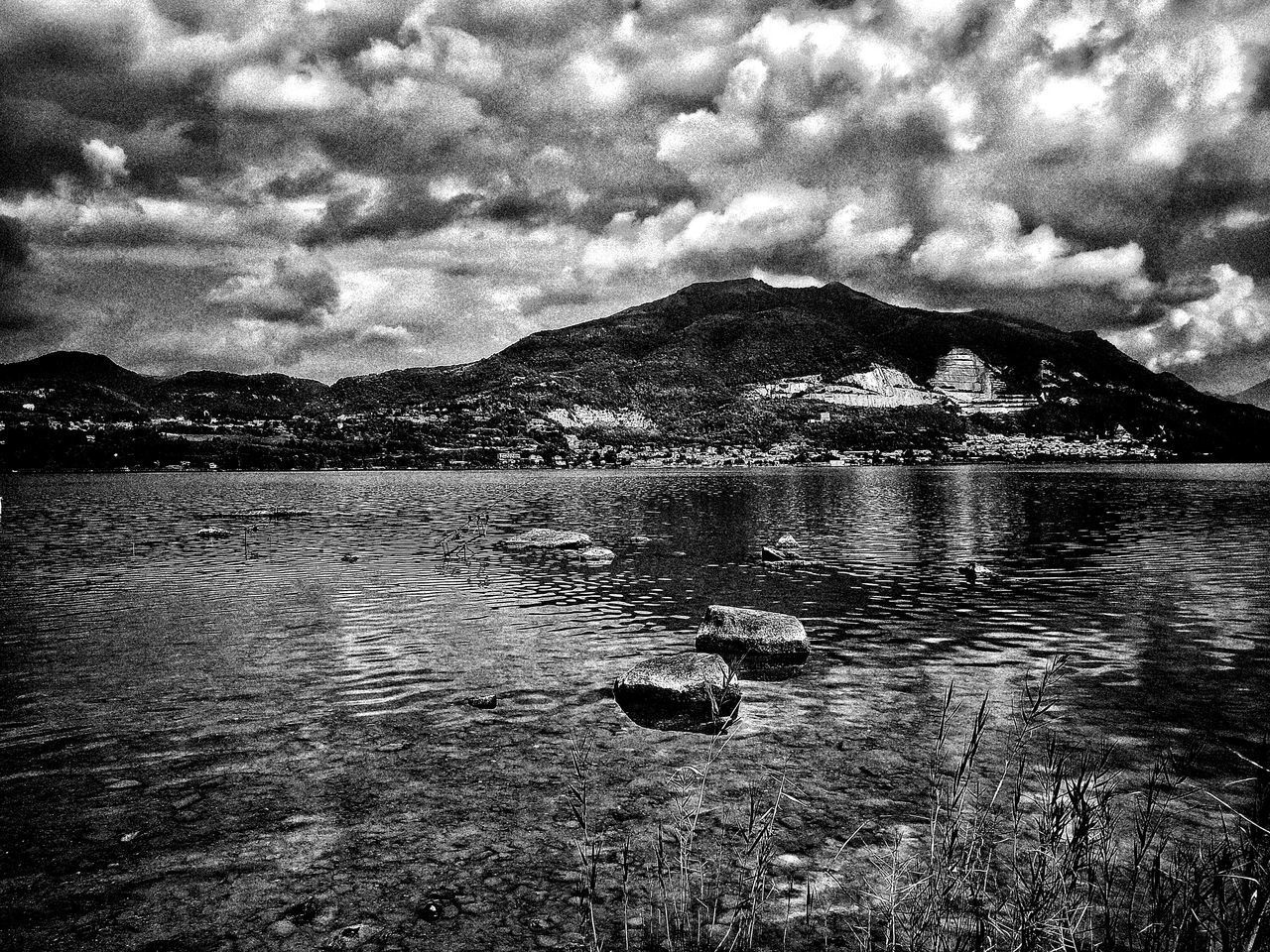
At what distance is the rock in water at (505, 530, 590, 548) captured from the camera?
41719mm

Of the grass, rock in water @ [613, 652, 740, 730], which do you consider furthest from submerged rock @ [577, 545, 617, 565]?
the grass

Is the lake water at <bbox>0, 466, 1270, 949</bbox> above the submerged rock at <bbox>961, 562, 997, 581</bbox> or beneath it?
above

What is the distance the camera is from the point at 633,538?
48.4 m

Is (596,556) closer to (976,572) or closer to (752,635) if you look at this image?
(976,572)

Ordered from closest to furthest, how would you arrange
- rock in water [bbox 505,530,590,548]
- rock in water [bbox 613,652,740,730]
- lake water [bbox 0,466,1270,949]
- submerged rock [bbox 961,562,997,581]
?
lake water [bbox 0,466,1270,949], rock in water [bbox 613,652,740,730], submerged rock [bbox 961,562,997,581], rock in water [bbox 505,530,590,548]

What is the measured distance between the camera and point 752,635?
19703mm

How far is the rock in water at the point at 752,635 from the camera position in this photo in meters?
19.4

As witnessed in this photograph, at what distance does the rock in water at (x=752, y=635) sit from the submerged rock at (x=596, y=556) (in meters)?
17.1

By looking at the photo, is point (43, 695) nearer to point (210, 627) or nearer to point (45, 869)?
point (210, 627)

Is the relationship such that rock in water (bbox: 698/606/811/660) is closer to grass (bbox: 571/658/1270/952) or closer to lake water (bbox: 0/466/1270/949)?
lake water (bbox: 0/466/1270/949)

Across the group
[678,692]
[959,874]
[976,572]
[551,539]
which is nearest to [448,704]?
[678,692]

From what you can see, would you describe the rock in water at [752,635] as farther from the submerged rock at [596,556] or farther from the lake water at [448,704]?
the submerged rock at [596,556]

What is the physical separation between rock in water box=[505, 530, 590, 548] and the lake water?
2155 millimetres

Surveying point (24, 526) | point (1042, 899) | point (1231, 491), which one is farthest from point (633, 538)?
point (1231, 491)
